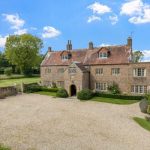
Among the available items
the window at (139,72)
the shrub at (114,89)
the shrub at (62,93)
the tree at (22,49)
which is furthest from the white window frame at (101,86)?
the tree at (22,49)

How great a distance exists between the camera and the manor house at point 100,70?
4259 centimetres

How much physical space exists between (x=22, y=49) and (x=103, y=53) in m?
41.9

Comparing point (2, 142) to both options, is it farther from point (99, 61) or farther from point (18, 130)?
point (99, 61)

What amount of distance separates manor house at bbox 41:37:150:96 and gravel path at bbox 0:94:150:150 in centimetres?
747

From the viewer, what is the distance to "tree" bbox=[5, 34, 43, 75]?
263 feet

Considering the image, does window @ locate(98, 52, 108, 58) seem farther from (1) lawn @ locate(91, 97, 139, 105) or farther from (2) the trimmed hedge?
(2) the trimmed hedge

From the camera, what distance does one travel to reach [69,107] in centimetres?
3538

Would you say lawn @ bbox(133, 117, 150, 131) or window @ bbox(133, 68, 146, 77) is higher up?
window @ bbox(133, 68, 146, 77)

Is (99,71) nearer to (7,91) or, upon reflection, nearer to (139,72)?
(139,72)

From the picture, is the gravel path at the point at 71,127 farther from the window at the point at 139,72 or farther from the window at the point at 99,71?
the window at the point at 99,71

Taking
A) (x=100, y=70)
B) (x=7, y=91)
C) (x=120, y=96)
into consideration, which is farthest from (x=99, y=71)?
(x=7, y=91)

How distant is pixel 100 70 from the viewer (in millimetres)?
46812

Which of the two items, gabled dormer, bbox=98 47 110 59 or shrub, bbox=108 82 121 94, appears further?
gabled dormer, bbox=98 47 110 59

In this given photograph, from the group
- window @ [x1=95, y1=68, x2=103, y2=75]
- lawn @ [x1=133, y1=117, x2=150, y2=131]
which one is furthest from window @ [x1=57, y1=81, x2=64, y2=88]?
lawn @ [x1=133, y1=117, x2=150, y2=131]
